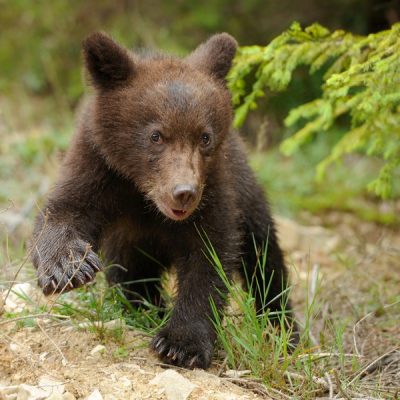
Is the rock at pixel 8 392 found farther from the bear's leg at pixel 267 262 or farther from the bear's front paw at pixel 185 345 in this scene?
the bear's leg at pixel 267 262

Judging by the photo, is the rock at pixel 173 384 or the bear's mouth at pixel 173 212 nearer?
the rock at pixel 173 384

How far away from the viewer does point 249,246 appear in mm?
5992

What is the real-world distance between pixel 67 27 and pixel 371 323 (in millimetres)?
8114

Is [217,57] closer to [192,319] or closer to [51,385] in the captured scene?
[192,319]

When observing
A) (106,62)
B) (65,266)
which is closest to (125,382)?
(65,266)

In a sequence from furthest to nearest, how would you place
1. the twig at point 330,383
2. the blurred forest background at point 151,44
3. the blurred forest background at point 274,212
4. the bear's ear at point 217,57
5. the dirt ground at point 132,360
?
the blurred forest background at point 151,44 → the bear's ear at point 217,57 → the blurred forest background at point 274,212 → the twig at point 330,383 → the dirt ground at point 132,360

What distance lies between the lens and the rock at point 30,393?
11.7 ft

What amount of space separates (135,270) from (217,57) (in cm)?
174

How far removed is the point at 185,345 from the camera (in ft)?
14.7

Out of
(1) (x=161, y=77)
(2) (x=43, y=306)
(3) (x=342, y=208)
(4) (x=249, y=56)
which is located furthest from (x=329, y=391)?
(3) (x=342, y=208)

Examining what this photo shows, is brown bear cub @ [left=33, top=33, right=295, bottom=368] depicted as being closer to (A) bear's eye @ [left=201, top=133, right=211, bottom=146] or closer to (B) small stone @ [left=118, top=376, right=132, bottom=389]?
(A) bear's eye @ [left=201, top=133, right=211, bottom=146]

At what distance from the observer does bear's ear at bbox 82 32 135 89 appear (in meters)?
4.70

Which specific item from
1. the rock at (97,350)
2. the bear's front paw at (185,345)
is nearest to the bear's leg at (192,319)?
the bear's front paw at (185,345)

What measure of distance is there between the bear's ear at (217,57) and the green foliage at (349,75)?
32cm
